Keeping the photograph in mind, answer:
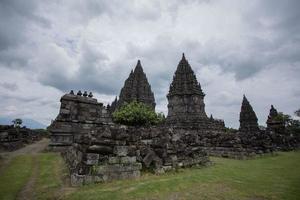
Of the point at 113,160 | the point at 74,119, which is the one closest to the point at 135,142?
the point at 113,160

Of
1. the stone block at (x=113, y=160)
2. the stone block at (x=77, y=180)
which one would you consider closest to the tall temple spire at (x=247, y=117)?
the stone block at (x=113, y=160)

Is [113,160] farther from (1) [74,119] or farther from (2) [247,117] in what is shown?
(2) [247,117]

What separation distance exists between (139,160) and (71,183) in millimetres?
2801

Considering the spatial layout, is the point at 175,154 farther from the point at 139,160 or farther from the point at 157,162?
the point at 139,160

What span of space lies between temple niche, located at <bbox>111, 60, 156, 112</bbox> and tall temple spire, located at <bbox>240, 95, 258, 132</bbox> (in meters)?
21.7

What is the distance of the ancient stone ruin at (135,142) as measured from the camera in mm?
7043

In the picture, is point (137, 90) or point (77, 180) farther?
point (137, 90)

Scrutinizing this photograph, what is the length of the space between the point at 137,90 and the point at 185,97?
2126cm

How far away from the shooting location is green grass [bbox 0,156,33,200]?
17.8 feet

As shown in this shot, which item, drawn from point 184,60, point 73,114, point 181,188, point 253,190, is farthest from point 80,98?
point 184,60

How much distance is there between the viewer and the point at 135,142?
8586 mm

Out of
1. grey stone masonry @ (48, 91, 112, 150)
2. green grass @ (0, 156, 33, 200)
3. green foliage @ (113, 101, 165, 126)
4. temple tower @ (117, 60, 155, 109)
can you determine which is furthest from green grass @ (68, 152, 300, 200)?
temple tower @ (117, 60, 155, 109)

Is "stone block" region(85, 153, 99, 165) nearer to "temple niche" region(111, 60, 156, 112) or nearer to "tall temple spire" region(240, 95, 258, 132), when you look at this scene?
"temple niche" region(111, 60, 156, 112)

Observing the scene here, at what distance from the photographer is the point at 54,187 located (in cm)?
605
